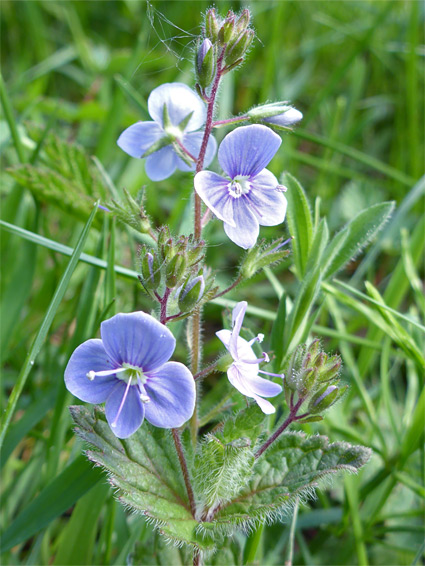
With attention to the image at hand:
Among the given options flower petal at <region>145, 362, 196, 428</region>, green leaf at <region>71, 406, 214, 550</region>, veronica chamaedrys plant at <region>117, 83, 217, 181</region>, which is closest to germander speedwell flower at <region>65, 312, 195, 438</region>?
flower petal at <region>145, 362, 196, 428</region>

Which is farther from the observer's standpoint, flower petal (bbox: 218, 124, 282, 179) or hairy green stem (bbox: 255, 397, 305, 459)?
hairy green stem (bbox: 255, 397, 305, 459)

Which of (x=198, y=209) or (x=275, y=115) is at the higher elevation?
(x=275, y=115)

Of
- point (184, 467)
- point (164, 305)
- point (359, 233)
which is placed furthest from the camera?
point (359, 233)

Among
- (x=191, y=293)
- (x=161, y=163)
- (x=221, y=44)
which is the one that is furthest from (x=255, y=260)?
(x=221, y=44)

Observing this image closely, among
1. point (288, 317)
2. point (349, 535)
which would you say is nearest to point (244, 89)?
point (288, 317)

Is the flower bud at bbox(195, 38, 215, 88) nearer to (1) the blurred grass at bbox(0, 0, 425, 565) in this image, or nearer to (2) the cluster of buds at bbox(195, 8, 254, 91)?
(2) the cluster of buds at bbox(195, 8, 254, 91)

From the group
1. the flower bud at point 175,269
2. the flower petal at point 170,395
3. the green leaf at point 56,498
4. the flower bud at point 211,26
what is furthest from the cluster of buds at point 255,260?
the green leaf at point 56,498

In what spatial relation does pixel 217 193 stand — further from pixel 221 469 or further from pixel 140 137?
pixel 221 469
